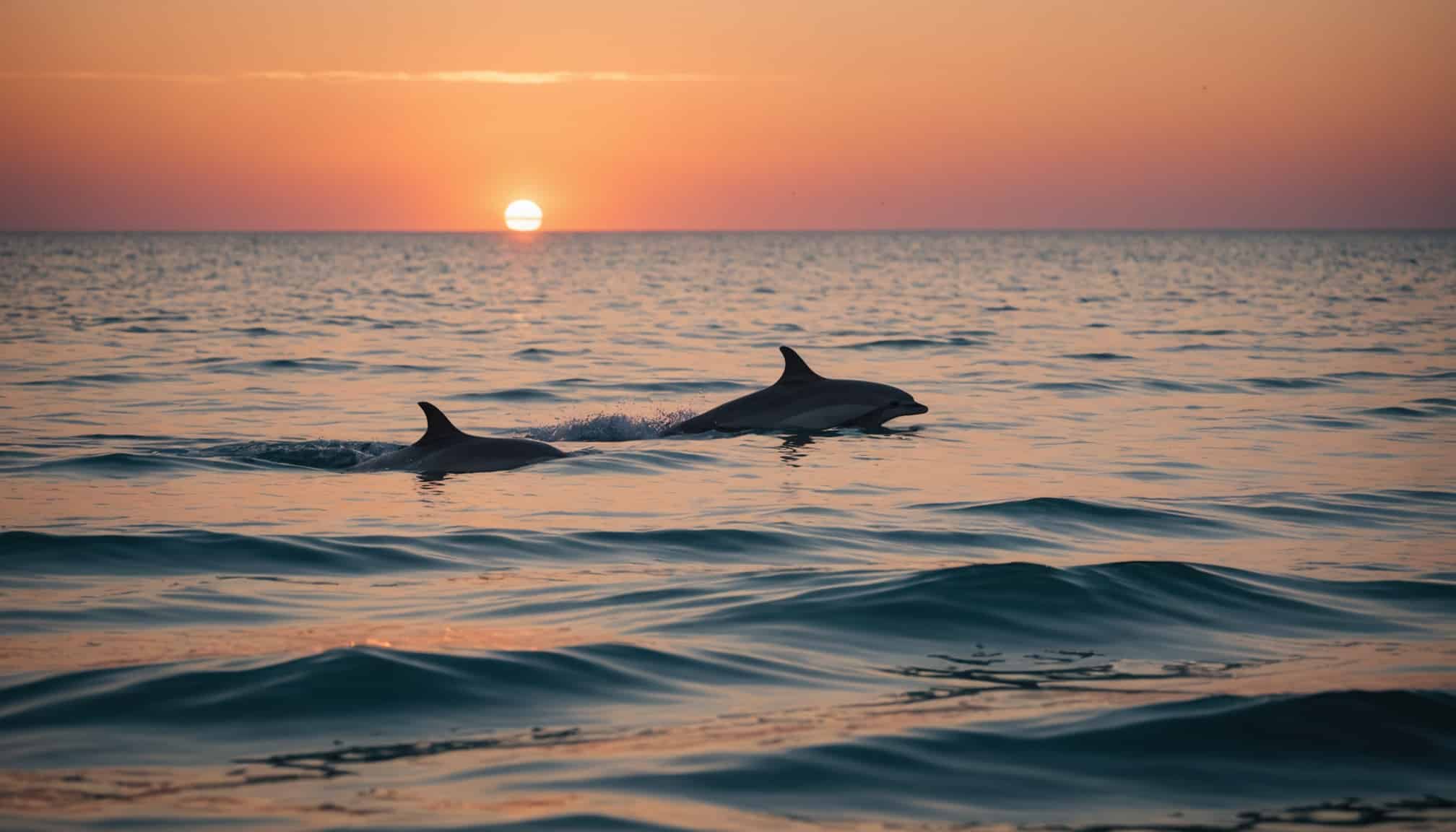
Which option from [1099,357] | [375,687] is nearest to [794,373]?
[375,687]

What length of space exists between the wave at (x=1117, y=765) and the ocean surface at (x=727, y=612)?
2 centimetres

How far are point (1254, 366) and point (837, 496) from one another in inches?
732

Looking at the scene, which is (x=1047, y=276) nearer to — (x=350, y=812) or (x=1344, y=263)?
(x=1344, y=263)

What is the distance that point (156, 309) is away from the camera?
52.8 m

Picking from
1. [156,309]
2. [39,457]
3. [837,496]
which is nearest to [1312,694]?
[837,496]

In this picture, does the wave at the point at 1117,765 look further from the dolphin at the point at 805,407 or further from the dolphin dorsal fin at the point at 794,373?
the dolphin dorsal fin at the point at 794,373

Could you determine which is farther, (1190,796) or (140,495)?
(140,495)

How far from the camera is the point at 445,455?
16156mm

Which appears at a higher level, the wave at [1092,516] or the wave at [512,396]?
the wave at [512,396]

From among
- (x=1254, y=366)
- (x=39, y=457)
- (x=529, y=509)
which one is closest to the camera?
(x=529, y=509)

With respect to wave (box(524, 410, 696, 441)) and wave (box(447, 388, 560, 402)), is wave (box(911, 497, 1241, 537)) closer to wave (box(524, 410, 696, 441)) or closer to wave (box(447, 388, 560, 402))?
wave (box(524, 410, 696, 441))

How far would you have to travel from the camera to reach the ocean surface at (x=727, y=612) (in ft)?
20.9

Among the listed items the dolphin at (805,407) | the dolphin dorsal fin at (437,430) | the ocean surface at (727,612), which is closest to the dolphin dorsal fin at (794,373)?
the dolphin at (805,407)

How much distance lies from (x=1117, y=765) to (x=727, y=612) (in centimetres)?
345
